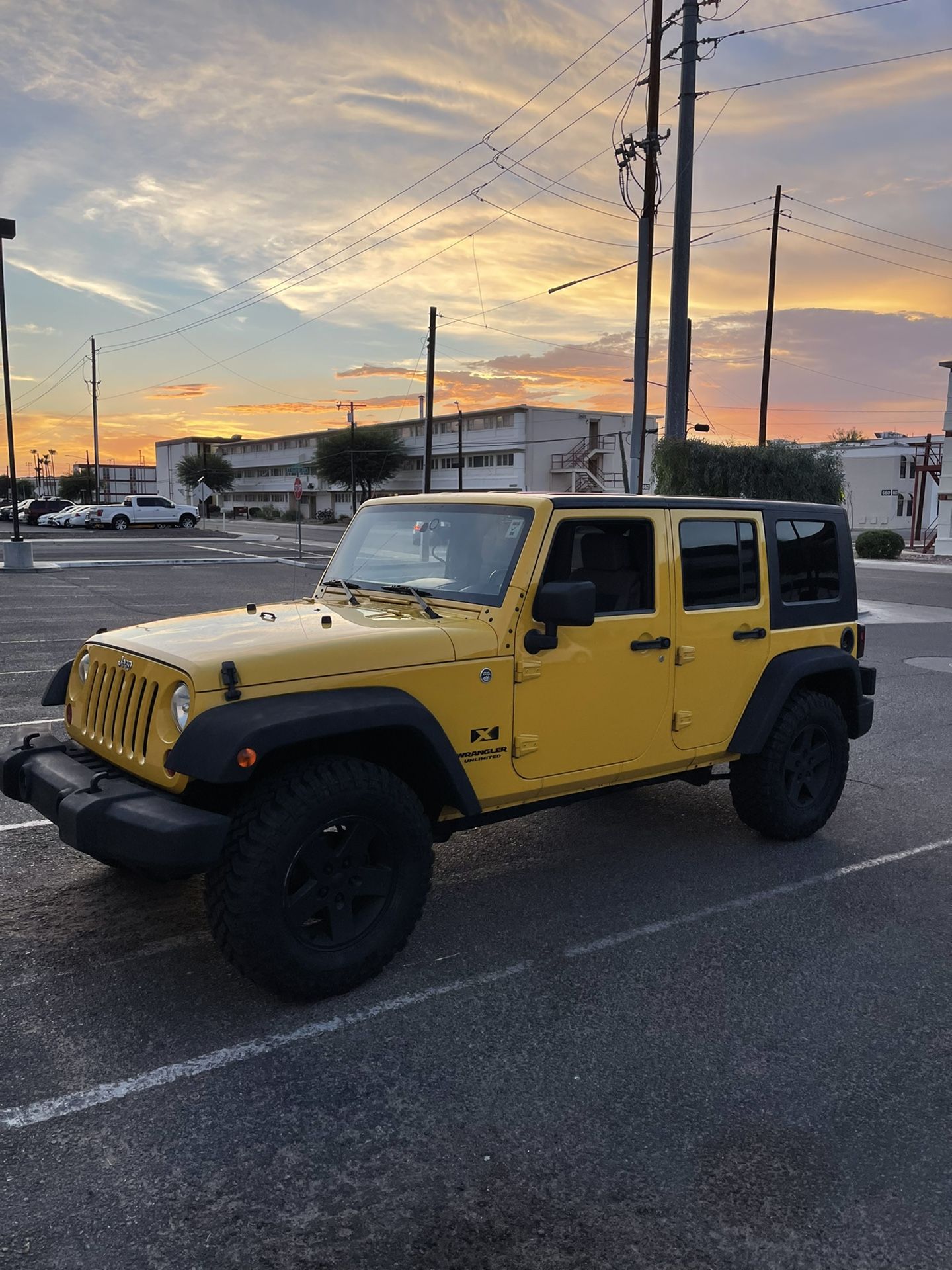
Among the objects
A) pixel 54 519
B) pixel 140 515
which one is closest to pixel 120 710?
pixel 140 515

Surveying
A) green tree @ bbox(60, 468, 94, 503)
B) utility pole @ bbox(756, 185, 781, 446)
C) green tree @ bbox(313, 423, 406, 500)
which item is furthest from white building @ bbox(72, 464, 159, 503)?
utility pole @ bbox(756, 185, 781, 446)

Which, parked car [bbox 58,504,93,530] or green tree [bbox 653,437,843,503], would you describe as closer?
green tree [bbox 653,437,843,503]

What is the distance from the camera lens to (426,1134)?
2.80 metres

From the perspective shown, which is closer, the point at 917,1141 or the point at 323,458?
the point at 917,1141

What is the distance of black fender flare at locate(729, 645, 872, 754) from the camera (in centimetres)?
492

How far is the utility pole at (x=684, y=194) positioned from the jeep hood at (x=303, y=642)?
11.7m

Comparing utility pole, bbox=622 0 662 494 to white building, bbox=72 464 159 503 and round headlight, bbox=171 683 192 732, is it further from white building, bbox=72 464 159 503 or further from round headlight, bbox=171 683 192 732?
white building, bbox=72 464 159 503

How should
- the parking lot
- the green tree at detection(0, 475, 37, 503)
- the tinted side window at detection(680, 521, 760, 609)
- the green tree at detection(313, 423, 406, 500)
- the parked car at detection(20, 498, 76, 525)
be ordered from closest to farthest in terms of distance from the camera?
the parking lot, the tinted side window at detection(680, 521, 760, 609), the parked car at detection(20, 498, 76, 525), the green tree at detection(313, 423, 406, 500), the green tree at detection(0, 475, 37, 503)

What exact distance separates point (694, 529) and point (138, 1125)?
138 inches

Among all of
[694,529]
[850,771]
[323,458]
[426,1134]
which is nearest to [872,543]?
[850,771]

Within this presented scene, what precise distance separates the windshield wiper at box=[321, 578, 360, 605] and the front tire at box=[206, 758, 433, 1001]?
1210 mm

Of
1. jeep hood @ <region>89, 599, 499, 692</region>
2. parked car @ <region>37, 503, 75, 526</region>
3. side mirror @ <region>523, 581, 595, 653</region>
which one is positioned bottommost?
jeep hood @ <region>89, 599, 499, 692</region>

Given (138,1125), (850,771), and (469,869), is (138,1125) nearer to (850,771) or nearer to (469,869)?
(469,869)

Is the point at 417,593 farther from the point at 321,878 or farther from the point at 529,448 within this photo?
the point at 529,448
